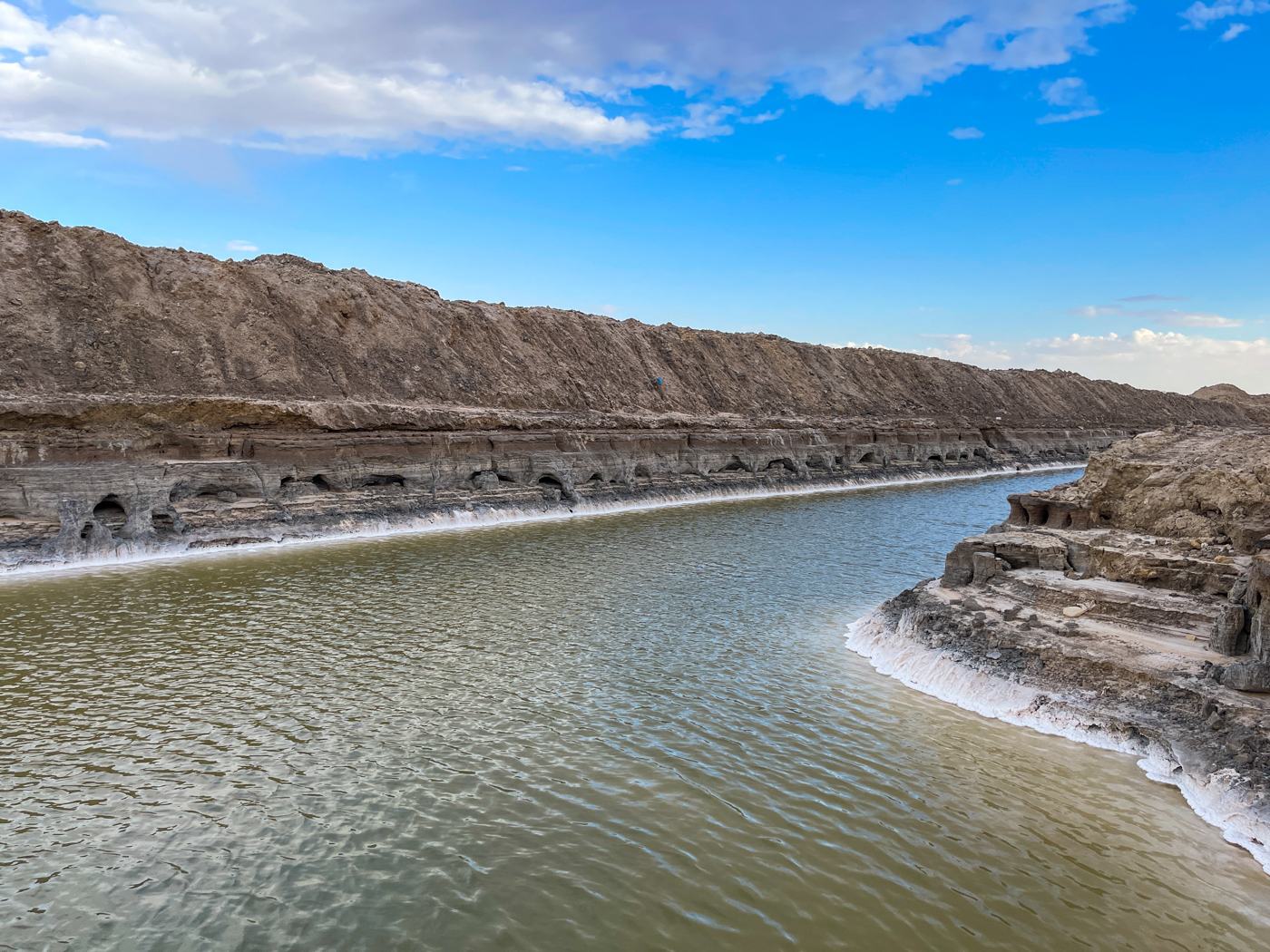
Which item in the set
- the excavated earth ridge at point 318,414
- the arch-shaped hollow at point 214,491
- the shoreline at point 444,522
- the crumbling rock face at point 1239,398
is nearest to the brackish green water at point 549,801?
the shoreline at point 444,522

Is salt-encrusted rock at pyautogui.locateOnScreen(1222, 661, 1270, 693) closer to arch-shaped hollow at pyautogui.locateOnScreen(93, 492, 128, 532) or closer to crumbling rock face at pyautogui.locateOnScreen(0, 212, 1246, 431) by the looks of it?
arch-shaped hollow at pyautogui.locateOnScreen(93, 492, 128, 532)

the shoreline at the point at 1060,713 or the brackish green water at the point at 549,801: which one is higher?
the shoreline at the point at 1060,713

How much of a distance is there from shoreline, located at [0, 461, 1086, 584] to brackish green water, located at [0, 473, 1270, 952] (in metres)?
5.58

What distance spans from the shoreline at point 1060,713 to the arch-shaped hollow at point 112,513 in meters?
18.5

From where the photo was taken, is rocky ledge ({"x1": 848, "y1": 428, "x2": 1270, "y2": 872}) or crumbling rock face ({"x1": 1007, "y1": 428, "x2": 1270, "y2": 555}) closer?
rocky ledge ({"x1": 848, "y1": 428, "x2": 1270, "y2": 872})

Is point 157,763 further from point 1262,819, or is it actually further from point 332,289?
point 332,289

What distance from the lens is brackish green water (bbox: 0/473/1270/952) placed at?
5.61 meters

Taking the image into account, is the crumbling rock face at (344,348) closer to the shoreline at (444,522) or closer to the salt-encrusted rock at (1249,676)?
the shoreline at (444,522)

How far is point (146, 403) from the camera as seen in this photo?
21.5 m

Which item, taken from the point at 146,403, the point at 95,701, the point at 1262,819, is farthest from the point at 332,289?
the point at 1262,819

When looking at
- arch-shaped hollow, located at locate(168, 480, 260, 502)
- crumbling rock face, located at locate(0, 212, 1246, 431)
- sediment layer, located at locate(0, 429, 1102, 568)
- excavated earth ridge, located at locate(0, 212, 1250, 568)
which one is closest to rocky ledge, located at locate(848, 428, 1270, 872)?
sediment layer, located at locate(0, 429, 1102, 568)

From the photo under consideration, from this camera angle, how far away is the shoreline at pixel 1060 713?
6593mm

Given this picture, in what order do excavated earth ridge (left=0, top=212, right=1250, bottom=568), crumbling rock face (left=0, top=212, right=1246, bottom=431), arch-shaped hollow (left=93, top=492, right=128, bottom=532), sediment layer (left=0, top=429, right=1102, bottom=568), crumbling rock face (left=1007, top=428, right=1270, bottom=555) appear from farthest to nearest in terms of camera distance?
crumbling rock face (left=0, top=212, right=1246, bottom=431)
excavated earth ridge (left=0, top=212, right=1250, bottom=568)
arch-shaped hollow (left=93, top=492, right=128, bottom=532)
sediment layer (left=0, top=429, right=1102, bottom=568)
crumbling rock face (left=1007, top=428, right=1270, bottom=555)

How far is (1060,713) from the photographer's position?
863 cm
